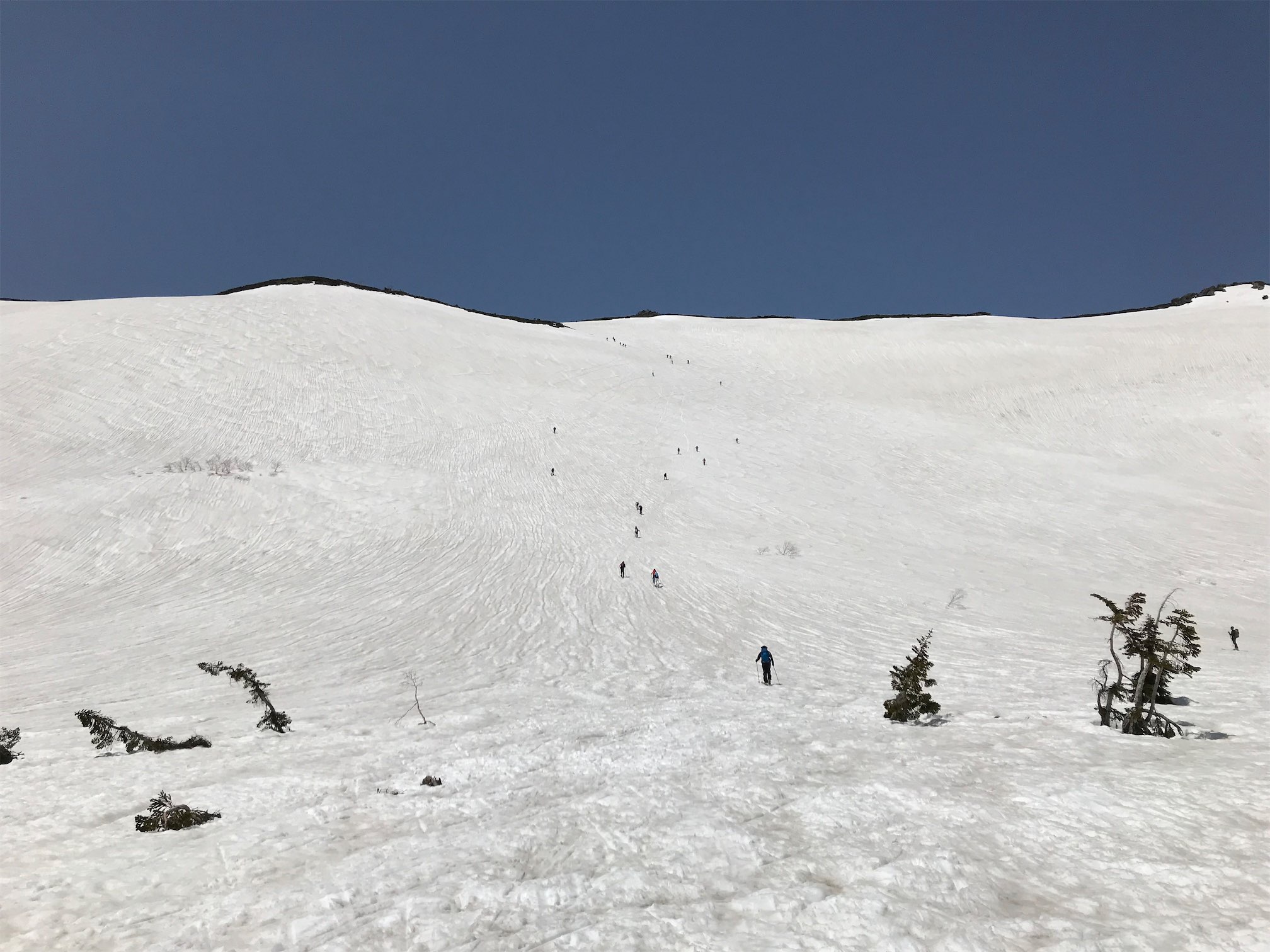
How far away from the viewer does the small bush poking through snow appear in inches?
303

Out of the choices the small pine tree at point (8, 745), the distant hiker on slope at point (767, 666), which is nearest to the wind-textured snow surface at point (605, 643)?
the small pine tree at point (8, 745)

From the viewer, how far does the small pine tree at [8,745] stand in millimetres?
10008

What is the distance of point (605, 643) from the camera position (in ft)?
61.6

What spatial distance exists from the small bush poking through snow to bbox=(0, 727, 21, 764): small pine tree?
146 inches

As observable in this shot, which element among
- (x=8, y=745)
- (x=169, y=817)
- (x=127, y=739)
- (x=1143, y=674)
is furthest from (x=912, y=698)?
(x=8, y=745)

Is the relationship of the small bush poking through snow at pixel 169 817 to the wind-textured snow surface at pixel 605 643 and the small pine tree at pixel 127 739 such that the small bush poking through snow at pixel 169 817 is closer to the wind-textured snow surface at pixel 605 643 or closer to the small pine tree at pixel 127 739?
the wind-textured snow surface at pixel 605 643

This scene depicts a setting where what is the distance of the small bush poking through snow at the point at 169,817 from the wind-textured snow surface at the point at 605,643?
16 cm

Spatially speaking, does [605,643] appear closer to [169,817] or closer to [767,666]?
[767,666]

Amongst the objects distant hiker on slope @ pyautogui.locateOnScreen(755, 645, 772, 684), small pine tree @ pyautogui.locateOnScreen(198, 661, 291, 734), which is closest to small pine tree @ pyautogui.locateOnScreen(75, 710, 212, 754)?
small pine tree @ pyautogui.locateOnScreen(198, 661, 291, 734)

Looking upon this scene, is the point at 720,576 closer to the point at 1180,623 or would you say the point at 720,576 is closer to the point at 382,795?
the point at 1180,623

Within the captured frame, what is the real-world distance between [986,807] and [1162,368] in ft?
207

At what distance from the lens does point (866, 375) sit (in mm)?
62844

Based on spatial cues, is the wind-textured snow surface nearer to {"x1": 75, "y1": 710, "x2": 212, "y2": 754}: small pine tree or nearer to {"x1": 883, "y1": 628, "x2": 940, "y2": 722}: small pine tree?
{"x1": 75, "y1": 710, "x2": 212, "y2": 754}: small pine tree

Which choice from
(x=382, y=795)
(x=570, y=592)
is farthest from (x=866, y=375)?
(x=382, y=795)
